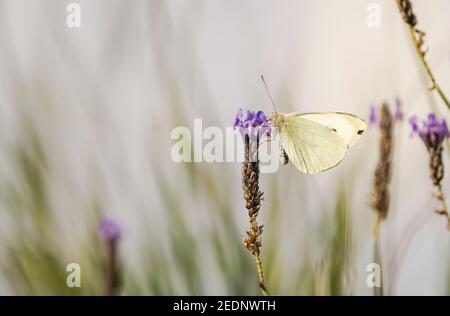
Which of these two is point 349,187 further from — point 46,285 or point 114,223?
point 46,285

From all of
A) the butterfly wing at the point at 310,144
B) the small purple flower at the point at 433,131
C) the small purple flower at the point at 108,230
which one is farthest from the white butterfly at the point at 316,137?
the small purple flower at the point at 108,230

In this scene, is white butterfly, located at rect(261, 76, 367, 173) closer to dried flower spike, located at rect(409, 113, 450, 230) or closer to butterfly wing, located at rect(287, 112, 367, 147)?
butterfly wing, located at rect(287, 112, 367, 147)

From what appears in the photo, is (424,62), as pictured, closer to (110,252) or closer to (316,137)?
(316,137)

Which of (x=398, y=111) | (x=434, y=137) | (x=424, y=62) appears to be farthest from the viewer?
(x=398, y=111)

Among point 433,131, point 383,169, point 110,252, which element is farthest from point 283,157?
point 110,252
